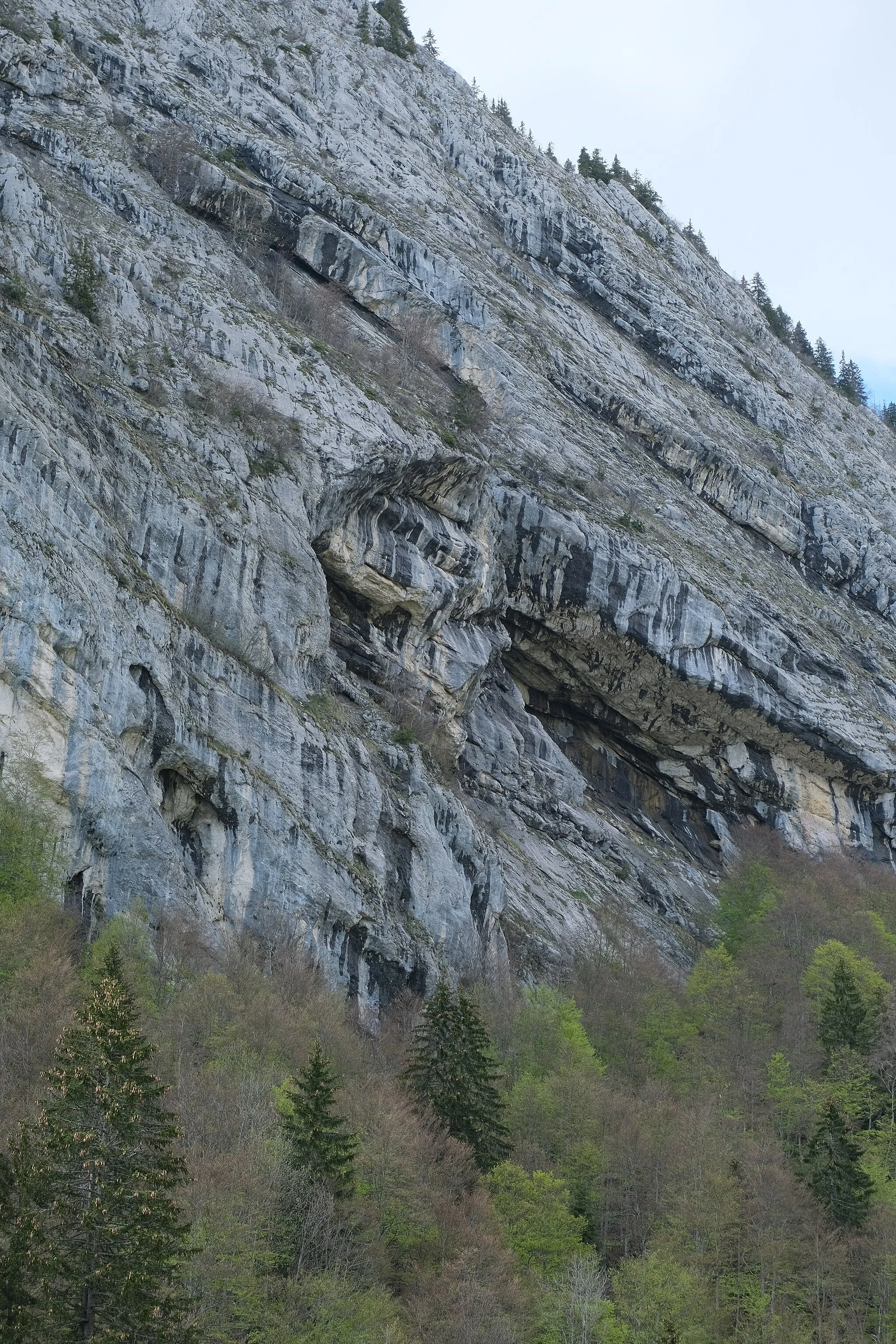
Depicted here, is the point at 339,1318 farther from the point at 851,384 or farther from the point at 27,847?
the point at 851,384

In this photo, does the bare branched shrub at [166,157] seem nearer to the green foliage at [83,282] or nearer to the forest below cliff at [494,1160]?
the green foliage at [83,282]

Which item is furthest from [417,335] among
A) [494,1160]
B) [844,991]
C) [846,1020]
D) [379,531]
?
[494,1160]

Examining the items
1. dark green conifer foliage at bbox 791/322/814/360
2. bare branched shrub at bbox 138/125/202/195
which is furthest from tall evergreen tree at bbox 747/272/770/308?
bare branched shrub at bbox 138/125/202/195

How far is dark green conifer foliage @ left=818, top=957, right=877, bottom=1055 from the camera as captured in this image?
128ft

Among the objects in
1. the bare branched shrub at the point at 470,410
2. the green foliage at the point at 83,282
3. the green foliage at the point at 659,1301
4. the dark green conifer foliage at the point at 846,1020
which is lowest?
the green foliage at the point at 659,1301

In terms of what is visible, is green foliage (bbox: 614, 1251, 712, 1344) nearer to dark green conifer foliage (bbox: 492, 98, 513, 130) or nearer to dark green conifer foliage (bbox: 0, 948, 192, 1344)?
dark green conifer foliage (bbox: 0, 948, 192, 1344)

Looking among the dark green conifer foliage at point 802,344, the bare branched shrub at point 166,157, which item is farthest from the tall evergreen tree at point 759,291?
the bare branched shrub at point 166,157

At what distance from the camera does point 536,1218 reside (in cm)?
2758

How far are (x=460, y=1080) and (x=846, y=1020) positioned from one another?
14982 millimetres

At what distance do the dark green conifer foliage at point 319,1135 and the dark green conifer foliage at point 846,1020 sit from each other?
777 inches

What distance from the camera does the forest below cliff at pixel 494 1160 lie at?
21.4m

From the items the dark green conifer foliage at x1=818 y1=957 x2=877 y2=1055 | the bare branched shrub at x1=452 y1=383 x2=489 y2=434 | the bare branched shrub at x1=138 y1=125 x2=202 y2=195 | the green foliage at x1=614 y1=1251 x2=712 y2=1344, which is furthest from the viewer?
the bare branched shrub at x1=452 y1=383 x2=489 y2=434

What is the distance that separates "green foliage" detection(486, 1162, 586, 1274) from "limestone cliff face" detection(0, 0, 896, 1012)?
11.5 meters

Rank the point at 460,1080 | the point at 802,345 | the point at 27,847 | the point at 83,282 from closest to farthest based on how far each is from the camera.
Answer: the point at 460,1080
the point at 27,847
the point at 83,282
the point at 802,345
